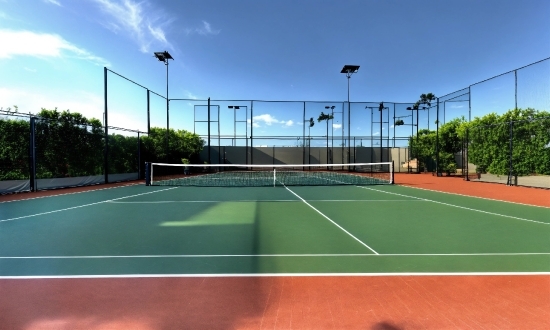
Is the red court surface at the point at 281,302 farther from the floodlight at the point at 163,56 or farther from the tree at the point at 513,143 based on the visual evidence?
the floodlight at the point at 163,56

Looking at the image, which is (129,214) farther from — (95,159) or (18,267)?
(95,159)

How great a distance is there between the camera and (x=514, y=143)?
50.9 ft

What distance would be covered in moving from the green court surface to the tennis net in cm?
863

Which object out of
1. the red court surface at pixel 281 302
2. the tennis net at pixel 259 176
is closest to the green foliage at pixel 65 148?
the tennis net at pixel 259 176

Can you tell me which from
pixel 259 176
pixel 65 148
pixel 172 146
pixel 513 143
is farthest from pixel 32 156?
pixel 513 143

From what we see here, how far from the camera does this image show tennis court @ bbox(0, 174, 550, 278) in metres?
3.87

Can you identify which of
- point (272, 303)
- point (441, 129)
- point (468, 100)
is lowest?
point (272, 303)

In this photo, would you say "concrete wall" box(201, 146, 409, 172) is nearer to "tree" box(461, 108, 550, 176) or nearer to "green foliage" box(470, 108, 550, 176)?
"green foliage" box(470, 108, 550, 176)

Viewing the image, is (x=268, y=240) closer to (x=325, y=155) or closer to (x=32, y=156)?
(x=32, y=156)

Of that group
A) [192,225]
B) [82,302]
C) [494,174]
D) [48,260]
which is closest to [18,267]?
[48,260]

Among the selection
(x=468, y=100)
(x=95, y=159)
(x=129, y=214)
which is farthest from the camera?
(x=468, y=100)

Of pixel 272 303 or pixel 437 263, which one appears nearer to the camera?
pixel 272 303

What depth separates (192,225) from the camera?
6.28 m

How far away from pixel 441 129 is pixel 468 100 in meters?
2.86
